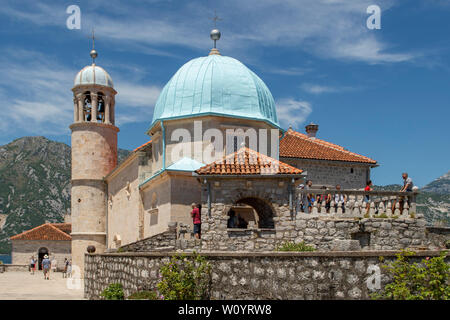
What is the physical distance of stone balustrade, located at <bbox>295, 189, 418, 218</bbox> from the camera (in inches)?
698

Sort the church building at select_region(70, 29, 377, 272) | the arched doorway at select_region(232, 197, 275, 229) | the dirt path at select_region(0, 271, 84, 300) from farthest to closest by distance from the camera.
A: the arched doorway at select_region(232, 197, 275, 229), the church building at select_region(70, 29, 377, 272), the dirt path at select_region(0, 271, 84, 300)

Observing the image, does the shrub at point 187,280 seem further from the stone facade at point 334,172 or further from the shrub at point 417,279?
the stone facade at point 334,172

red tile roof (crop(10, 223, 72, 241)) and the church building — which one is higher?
the church building

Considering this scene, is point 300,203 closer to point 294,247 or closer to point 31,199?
point 294,247

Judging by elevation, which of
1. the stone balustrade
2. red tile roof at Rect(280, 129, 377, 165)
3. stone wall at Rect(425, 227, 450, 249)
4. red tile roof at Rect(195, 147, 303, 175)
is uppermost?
red tile roof at Rect(280, 129, 377, 165)

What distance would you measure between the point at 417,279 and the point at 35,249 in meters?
51.9

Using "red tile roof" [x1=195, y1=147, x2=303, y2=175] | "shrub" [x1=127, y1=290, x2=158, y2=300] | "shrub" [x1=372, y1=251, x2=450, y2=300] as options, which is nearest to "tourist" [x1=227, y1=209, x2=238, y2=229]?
"red tile roof" [x1=195, y1=147, x2=303, y2=175]

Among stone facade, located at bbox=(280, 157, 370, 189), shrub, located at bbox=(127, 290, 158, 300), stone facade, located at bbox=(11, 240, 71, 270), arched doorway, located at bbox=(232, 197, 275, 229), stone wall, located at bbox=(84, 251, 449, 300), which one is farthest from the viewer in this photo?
stone facade, located at bbox=(11, 240, 71, 270)

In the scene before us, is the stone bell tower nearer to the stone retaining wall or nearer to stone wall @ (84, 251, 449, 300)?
the stone retaining wall

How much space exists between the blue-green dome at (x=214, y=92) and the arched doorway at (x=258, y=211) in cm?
445

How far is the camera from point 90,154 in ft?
127

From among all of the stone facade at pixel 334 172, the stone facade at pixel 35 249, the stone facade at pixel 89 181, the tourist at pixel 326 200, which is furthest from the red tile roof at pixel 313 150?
the stone facade at pixel 35 249

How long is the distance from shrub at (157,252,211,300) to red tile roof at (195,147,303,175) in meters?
7.16

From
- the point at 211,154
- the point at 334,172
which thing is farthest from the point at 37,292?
the point at 334,172
